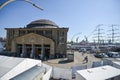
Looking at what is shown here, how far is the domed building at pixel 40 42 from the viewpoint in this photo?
4566 cm

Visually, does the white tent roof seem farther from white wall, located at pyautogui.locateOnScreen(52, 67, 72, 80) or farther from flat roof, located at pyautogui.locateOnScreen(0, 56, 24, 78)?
white wall, located at pyautogui.locateOnScreen(52, 67, 72, 80)

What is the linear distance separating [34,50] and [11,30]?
1222cm

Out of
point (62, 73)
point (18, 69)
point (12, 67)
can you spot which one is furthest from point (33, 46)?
point (12, 67)

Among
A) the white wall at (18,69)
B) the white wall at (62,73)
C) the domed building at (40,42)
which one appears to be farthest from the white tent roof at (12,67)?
the domed building at (40,42)

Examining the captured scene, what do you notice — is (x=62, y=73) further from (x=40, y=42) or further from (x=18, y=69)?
(x=40, y=42)

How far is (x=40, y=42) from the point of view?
4575 centimetres

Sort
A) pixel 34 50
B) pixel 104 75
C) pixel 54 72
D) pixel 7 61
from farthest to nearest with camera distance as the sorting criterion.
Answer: pixel 34 50 → pixel 54 72 → pixel 104 75 → pixel 7 61

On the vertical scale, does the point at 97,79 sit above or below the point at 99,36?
below

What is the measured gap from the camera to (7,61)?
595 inches

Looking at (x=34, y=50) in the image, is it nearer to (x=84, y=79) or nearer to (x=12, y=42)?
(x=12, y=42)

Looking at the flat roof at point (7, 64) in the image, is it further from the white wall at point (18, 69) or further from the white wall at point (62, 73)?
the white wall at point (62, 73)

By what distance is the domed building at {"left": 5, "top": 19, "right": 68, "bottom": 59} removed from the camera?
45.7 metres

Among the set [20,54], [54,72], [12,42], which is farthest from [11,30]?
[54,72]

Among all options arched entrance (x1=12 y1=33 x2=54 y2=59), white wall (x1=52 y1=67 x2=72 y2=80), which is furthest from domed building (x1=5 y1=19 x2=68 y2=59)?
white wall (x1=52 y1=67 x2=72 y2=80)
